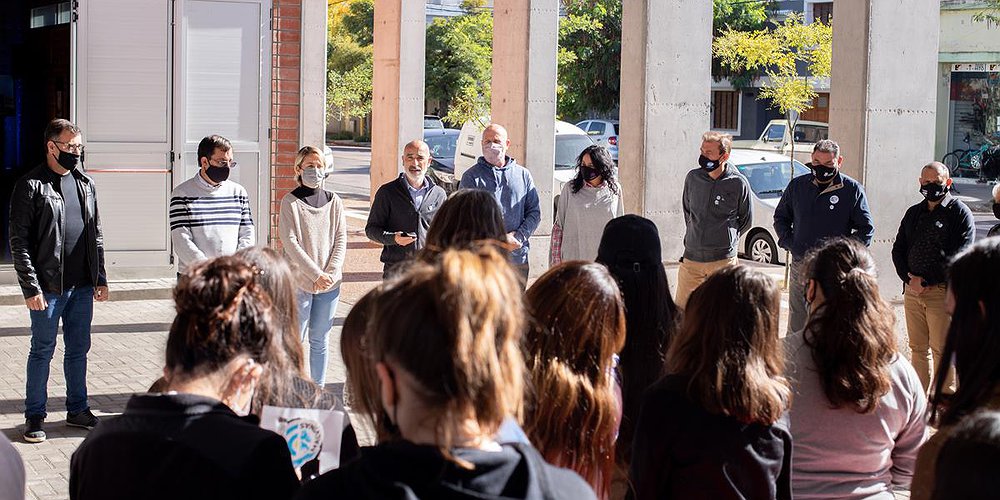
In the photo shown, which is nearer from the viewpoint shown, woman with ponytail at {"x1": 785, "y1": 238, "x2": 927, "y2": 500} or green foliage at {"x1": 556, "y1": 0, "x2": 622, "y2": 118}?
woman with ponytail at {"x1": 785, "y1": 238, "x2": 927, "y2": 500}

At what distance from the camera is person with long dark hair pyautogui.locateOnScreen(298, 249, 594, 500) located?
218cm

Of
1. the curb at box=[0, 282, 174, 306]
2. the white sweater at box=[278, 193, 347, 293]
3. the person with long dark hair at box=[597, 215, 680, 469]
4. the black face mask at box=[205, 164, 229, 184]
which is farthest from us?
the curb at box=[0, 282, 174, 306]

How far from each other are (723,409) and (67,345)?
5.46m

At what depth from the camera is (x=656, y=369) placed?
4.64m

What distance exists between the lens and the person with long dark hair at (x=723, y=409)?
3506 mm

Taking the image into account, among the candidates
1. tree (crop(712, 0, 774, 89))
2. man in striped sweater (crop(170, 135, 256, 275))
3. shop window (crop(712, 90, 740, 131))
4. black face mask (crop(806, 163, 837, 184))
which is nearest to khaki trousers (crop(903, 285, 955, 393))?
black face mask (crop(806, 163, 837, 184))

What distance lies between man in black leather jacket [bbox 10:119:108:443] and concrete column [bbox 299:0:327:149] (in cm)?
571

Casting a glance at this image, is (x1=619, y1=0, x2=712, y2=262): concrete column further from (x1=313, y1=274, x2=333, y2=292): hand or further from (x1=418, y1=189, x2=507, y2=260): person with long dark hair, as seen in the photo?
(x1=418, y1=189, x2=507, y2=260): person with long dark hair

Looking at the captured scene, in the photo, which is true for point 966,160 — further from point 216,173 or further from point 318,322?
point 216,173

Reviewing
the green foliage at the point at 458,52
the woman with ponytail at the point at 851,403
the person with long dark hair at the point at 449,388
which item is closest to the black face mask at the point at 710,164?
the woman with ponytail at the point at 851,403

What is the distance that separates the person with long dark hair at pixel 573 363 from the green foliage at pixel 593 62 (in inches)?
1577

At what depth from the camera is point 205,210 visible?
7.86m

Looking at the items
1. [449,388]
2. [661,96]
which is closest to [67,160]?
[449,388]

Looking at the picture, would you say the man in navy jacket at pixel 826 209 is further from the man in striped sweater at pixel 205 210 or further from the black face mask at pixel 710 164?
the man in striped sweater at pixel 205 210
